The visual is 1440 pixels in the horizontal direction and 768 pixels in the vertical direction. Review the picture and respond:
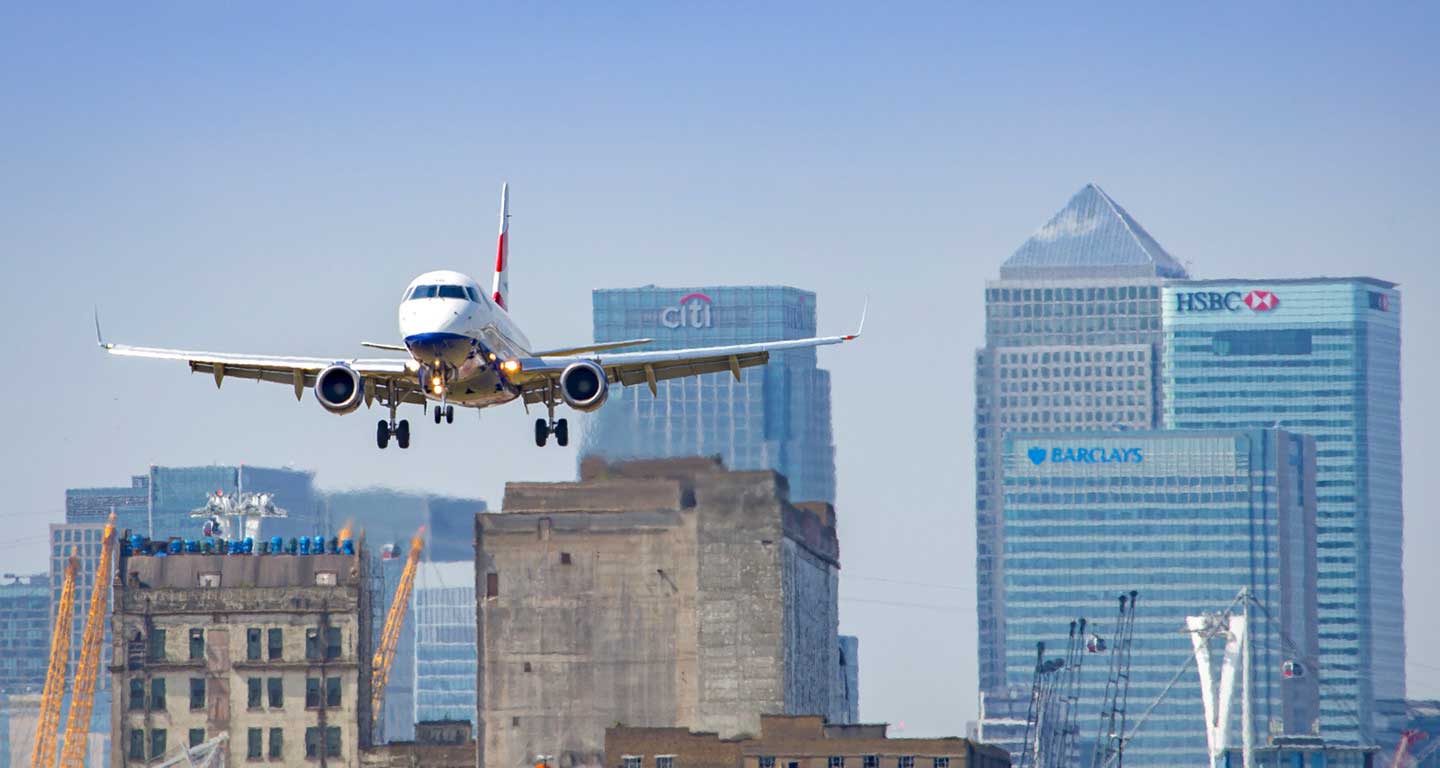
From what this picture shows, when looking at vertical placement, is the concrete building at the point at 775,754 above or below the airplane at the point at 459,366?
below

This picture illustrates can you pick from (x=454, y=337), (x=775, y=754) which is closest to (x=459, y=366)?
(x=454, y=337)

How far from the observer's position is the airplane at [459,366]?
102m

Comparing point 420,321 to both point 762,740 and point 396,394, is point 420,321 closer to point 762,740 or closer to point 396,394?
point 396,394

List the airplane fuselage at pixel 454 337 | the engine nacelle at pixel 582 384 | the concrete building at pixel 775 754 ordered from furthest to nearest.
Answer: the concrete building at pixel 775 754
the engine nacelle at pixel 582 384
the airplane fuselage at pixel 454 337

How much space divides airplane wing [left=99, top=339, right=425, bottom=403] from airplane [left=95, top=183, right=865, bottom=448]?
0.04 meters

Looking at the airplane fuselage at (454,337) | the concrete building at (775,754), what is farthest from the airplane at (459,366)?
the concrete building at (775,754)

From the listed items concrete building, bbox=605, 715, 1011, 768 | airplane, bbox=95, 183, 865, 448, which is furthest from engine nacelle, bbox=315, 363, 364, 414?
concrete building, bbox=605, 715, 1011, 768

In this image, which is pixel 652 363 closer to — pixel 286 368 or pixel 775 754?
pixel 286 368

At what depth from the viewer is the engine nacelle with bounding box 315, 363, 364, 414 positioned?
102 m

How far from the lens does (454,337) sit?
100812 mm

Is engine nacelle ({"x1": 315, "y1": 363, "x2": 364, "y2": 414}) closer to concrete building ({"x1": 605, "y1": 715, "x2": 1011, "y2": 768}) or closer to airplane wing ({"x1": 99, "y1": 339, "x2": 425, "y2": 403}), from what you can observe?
airplane wing ({"x1": 99, "y1": 339, "x2": 425, "y2": 403})

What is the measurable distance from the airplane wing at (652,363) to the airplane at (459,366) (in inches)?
1.6

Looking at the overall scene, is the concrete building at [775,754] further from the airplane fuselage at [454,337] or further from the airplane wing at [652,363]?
the airplane fuselage at [454,337]

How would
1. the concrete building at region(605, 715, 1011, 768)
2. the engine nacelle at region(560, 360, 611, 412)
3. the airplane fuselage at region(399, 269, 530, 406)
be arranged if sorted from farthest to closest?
the concrete building at region(605, 715, 1011, 768), the engine nacelle at region(560, 360, 611, 412), the airplane fuselage at region(399, 269, 530, 406)
